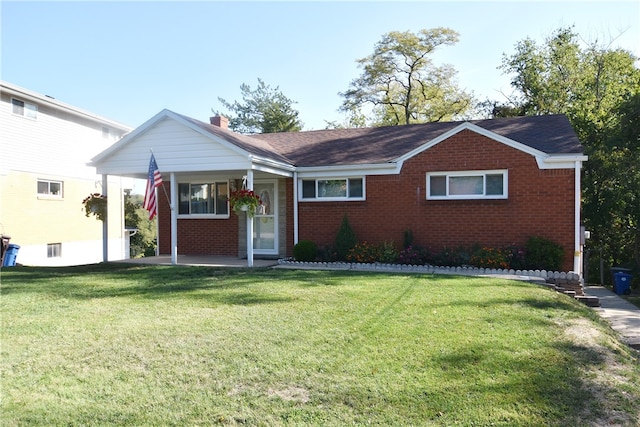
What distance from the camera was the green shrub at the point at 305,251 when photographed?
43.6ft

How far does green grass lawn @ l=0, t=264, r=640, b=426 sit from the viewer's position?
3.83 metres

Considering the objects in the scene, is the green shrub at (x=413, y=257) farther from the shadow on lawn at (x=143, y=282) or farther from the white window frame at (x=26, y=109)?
the white window frame at (x=26, y=109)

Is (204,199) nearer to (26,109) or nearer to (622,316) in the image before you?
(26,109)

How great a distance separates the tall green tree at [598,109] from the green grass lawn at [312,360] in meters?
9.12

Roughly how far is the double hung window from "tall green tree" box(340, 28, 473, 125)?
2373 cm

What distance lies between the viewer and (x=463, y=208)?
12672 mm

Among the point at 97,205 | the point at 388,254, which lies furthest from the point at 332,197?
the point at 97,205

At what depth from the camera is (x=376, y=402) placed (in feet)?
13.0

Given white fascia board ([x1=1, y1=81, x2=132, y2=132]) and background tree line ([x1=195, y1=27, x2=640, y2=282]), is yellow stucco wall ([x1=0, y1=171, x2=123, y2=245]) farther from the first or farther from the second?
background tree line ([x1=195, y1=27, x2=640, y2=282])

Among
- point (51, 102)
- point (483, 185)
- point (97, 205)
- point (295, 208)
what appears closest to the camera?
point (483, 185)

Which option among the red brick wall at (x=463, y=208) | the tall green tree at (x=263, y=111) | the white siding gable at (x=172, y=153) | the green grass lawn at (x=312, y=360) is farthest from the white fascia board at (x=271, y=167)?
the tall green tree at (x=263, y=111)

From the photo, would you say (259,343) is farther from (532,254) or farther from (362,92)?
(362,92)

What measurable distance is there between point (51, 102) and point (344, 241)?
605 inches

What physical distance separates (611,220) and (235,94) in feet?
105
